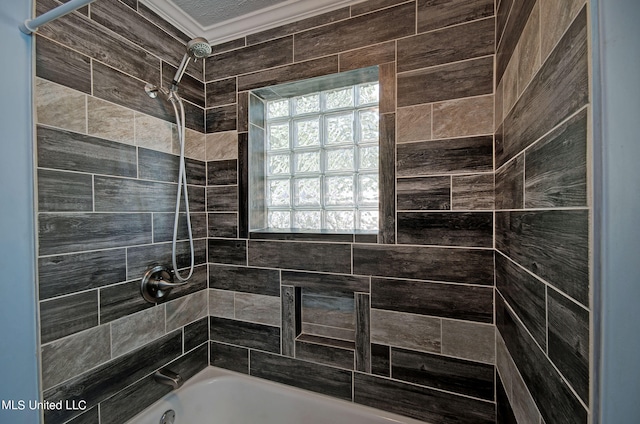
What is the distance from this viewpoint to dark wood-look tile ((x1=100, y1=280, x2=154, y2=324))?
1.08m

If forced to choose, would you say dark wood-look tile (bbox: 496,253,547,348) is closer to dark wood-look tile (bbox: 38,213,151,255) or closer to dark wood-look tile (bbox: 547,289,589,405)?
dark wood-look tile (bbox: 547,289,589,405)

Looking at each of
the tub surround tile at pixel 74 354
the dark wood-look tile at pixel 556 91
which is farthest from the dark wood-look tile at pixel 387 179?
the tub surround tile at pixel 74 354

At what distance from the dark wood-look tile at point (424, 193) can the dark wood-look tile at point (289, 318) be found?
2.39 feet

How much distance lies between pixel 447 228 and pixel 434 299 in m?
0.32

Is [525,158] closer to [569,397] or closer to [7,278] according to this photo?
[569,397]

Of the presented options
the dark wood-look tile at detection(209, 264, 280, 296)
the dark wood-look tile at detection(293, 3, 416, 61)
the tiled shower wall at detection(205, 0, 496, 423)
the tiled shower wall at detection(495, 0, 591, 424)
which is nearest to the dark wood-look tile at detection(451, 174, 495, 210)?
the tiled shower wall at detection(205, 0, 496, 423)

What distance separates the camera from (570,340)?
0.44m

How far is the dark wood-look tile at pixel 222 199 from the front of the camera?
1.50 m

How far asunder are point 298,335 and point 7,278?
1.16 m

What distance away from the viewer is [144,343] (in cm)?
123

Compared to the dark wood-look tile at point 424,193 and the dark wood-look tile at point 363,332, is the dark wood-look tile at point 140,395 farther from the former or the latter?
the dark wood-look tile at point 424,193

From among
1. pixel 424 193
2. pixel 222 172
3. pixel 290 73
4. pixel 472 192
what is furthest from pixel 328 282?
pixel 290 73

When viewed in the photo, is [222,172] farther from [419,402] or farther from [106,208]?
[419,402]

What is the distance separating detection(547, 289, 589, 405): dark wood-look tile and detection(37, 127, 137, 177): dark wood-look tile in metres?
1.52
